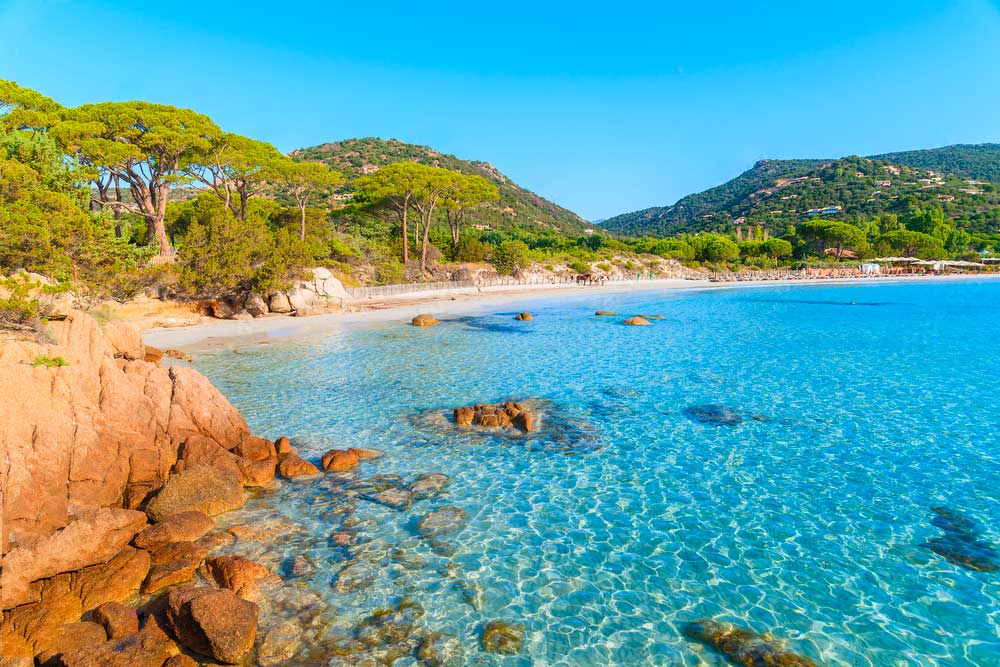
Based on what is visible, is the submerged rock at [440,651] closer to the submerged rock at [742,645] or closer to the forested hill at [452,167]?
the submerged rock at [742,645]

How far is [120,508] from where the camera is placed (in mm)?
7488

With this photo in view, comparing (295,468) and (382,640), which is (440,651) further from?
(295,468)

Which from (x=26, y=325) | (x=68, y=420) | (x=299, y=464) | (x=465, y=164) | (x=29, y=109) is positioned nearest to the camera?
(x=68, y=420)

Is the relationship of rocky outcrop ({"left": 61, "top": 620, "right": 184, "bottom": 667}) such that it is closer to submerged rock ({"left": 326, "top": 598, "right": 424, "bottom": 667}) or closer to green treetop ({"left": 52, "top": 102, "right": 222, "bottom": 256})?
submerged rock ({"left": 326, "top": 598, "right": 424, "bottom": 667})

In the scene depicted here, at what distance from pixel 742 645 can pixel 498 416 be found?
24.9 ft

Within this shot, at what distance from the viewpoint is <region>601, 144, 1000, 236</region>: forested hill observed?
122 metres

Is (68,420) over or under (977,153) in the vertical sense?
under

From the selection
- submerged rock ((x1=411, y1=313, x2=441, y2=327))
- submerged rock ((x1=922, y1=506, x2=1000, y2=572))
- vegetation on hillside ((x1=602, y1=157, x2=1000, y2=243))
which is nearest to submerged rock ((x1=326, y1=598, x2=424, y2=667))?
submerged rock ((x1=922, y1=506, x2=1000, y2=572))

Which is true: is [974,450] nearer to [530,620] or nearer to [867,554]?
[867,554]

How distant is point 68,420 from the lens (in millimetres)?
7988

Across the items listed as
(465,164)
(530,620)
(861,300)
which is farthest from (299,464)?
(465,164)

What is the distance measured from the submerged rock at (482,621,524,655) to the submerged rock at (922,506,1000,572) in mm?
5716

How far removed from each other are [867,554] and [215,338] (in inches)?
1020

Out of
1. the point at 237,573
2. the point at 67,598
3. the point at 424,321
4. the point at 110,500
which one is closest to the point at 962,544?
the point at 237,573
